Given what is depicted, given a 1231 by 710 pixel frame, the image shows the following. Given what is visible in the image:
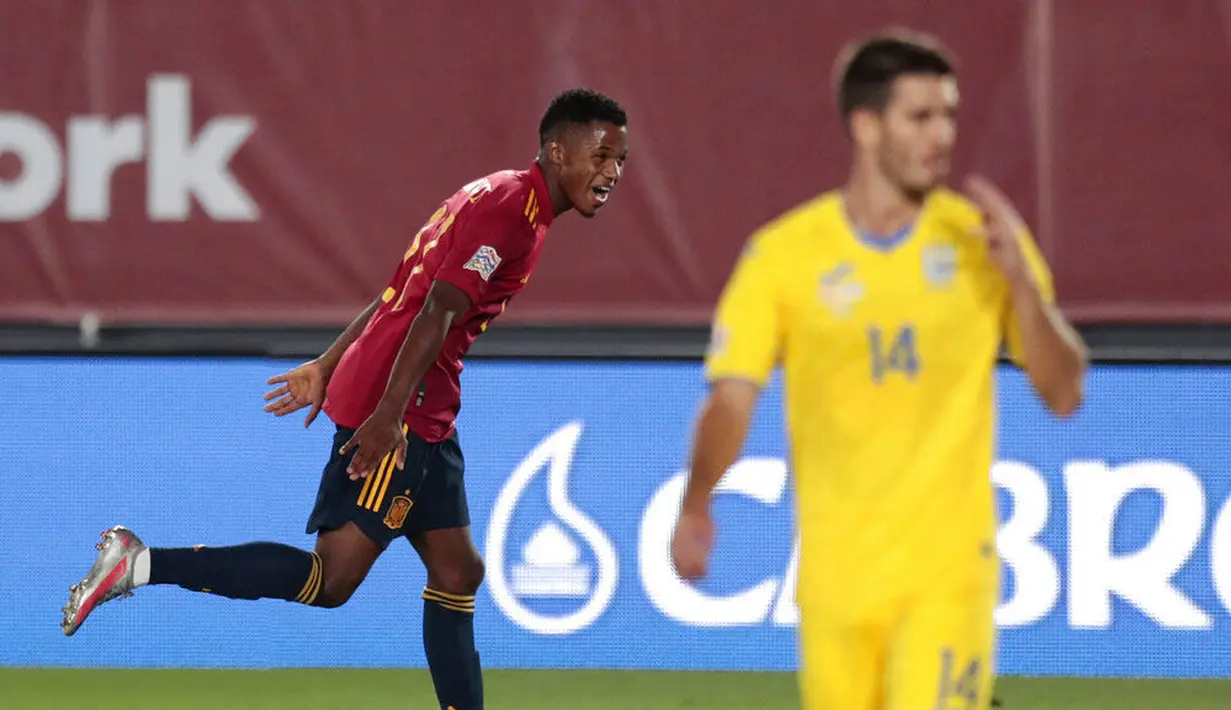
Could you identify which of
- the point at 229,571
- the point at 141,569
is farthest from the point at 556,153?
the point at 141,569

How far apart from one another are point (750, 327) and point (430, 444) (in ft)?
7.44

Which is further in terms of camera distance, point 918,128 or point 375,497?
point 375,497

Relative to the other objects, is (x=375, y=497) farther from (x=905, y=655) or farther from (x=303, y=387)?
(x=905, y=655)

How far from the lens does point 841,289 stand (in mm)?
3334

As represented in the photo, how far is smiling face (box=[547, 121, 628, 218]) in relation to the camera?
5.47 metres

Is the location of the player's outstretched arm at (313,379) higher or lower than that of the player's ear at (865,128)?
lower

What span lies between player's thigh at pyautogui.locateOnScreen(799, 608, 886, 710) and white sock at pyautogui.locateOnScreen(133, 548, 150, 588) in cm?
251

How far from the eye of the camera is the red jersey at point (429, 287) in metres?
5.32

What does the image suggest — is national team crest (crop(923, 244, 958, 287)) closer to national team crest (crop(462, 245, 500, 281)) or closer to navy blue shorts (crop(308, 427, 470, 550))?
national team crest (crop(462, 245, 500, 281))

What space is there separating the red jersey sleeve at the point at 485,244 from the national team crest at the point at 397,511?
585 millimetres

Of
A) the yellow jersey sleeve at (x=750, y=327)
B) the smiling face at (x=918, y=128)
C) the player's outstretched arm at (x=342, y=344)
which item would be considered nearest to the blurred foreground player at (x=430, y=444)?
the player's outstretched arm at (x=342, y=344)

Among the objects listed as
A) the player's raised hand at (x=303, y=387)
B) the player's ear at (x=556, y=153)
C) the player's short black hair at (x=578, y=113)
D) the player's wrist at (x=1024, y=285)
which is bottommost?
the player's raised hand at (x=303, y=387)

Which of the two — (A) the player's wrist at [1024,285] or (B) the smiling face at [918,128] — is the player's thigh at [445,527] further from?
(A) the player's wrist at [1024,285]

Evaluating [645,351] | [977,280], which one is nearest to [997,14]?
[645,351]
